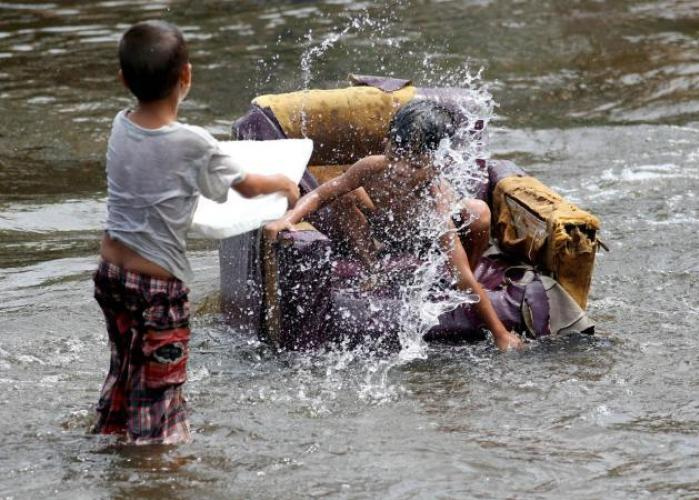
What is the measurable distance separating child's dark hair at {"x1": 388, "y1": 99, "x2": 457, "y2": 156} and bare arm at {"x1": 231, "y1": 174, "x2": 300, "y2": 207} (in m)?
1.39

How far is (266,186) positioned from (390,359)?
1.64m

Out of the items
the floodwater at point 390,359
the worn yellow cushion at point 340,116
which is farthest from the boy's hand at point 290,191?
the worn yellow cushion at point 340,116

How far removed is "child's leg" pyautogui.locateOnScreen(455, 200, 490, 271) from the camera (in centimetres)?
575

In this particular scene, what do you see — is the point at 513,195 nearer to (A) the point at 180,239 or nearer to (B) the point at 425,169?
(B) the point at 425,169

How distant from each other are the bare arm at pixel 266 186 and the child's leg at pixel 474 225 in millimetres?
1735

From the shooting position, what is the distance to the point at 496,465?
434 cm

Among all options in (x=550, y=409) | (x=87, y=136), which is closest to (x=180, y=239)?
(x=550, y=409)

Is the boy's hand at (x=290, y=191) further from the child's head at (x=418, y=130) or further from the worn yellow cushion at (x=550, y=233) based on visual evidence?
the worn yellow cushion at (x=550, y=233)

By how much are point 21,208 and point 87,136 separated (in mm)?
1981

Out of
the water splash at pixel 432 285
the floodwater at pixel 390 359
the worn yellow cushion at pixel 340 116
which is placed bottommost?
the floodwater at pixel 390 359

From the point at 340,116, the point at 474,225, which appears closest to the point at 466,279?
the point at 474,225

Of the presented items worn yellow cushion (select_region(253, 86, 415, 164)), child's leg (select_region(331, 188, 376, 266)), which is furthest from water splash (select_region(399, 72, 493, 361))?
worn yellow cushion (select_region(253, 86, 415, 164))

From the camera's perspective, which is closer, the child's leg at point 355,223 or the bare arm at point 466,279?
the bare arm at point 466,279

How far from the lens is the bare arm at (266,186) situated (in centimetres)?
399
